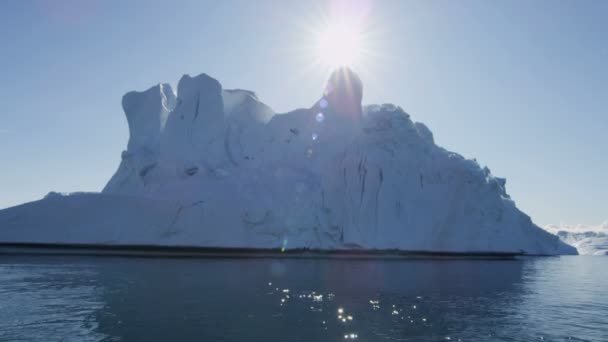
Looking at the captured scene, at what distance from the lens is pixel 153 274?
62.5ft

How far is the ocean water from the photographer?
354 inches

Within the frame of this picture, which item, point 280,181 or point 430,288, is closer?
point 430,288

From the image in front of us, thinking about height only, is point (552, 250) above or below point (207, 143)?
below

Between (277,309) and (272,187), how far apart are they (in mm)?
23363

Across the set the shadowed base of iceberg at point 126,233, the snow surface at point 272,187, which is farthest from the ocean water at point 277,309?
the snow surface at point 272,187

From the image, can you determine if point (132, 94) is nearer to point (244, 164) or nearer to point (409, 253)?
point (244, 164)

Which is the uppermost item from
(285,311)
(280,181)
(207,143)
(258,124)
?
(258,124)

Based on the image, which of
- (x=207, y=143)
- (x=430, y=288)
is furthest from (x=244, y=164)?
(x=430, y=288)

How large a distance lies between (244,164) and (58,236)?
15.0 m

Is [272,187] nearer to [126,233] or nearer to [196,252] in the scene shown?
[196,252]

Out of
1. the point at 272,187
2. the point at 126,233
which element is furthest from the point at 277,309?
the point at 272,187

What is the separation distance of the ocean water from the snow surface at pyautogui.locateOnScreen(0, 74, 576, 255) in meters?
12.2

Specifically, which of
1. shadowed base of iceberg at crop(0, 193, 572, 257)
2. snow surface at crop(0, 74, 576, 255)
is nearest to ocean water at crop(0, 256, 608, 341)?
shadowed base of iceberg at crop(0, 193, 572, 257)

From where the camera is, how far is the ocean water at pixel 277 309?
900cm
